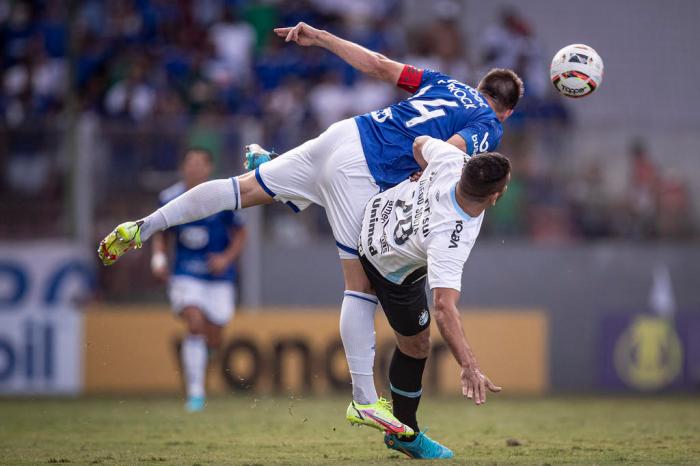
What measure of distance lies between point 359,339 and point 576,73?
7.94 feet

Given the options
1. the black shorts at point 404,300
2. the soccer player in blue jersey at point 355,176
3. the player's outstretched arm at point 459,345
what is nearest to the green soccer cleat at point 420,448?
the soccer player in blue jersey at point 355,176

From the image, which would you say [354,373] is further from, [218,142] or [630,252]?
[630,252]

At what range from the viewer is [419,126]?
315 inches

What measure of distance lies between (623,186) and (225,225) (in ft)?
19.7

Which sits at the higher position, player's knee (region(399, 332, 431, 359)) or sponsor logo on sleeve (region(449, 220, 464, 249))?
sponsor logo on sleeve (region(449, 220, 464, 249))

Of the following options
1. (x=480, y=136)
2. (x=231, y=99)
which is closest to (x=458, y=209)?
(x=480, y=136)

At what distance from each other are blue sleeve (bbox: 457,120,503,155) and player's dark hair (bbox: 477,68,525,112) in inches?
10.1

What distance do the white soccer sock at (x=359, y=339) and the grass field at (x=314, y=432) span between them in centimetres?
45

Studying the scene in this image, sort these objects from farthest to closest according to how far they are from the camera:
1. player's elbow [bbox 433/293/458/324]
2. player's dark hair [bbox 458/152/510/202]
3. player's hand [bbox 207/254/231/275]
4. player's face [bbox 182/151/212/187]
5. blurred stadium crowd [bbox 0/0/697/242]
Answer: blurred stadium crowd [bbox 0/0/697/242]
player's hand [bbox 207/254/231/275]
player's face [bbox 182/151/212/187]
player's dark hair [bbox 458/152/510/202]
player's elbow [bbox 433/293/458/324]

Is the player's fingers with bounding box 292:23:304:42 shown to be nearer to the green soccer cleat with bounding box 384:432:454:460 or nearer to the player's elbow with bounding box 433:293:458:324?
the player's elbow with bounding box 433:293:458:324

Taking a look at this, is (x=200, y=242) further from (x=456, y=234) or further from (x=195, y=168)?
(x=456, y=234)

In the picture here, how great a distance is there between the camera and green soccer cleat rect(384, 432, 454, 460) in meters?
7.81

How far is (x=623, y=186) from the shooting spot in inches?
631

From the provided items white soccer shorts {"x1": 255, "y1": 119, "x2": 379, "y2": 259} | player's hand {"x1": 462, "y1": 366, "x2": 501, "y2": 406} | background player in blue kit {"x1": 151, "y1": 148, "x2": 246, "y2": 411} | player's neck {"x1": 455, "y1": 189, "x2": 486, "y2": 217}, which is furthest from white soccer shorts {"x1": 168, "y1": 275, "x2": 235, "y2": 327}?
player's hand {"x1": 462, "y1": 366, "x2": 501, "y2": 406}
